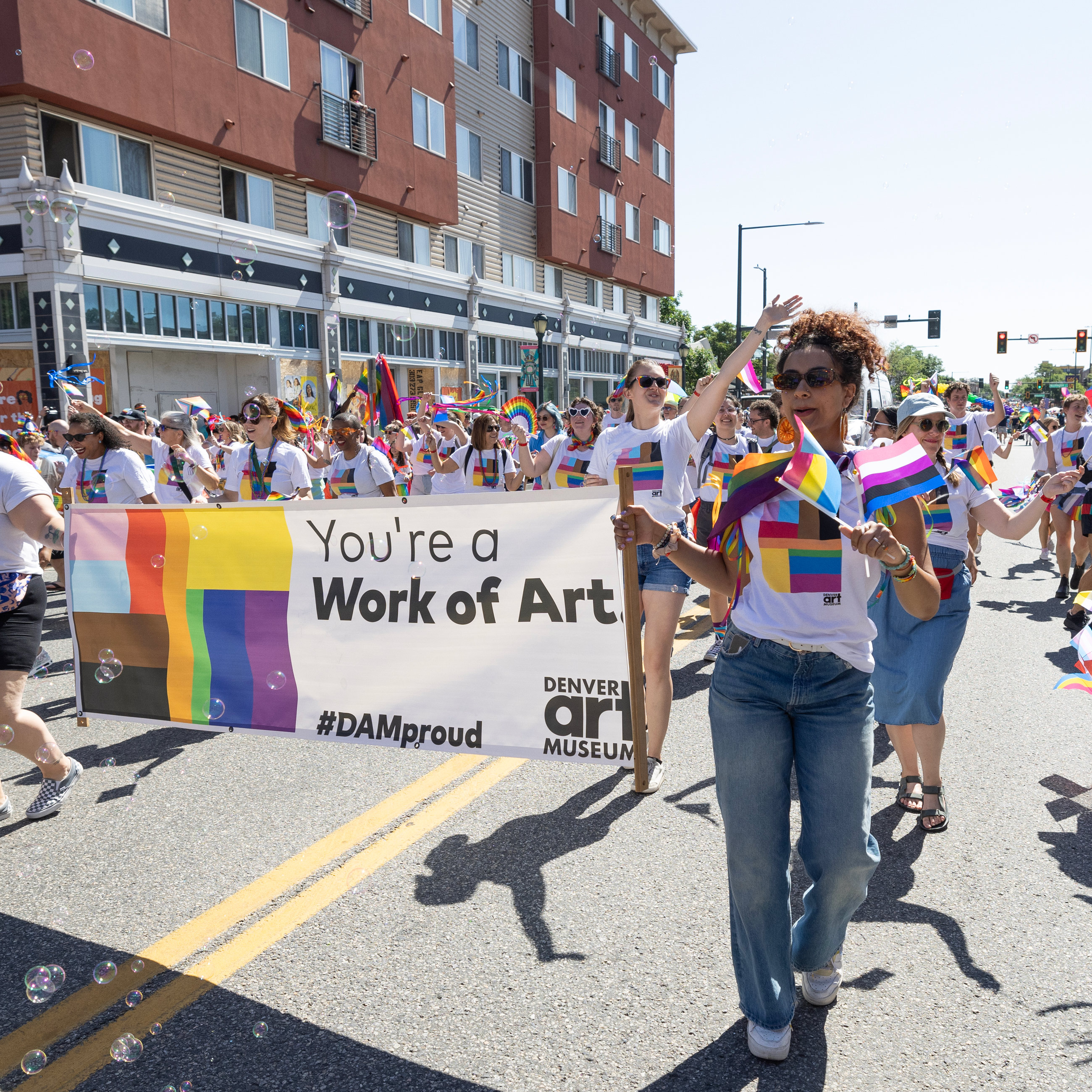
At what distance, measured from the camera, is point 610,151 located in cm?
3859

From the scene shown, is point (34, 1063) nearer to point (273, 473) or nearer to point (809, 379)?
point (809, 379)

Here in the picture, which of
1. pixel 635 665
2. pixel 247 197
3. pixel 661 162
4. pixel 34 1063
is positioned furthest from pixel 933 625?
pixel 661 162

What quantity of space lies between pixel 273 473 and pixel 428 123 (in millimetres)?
23013

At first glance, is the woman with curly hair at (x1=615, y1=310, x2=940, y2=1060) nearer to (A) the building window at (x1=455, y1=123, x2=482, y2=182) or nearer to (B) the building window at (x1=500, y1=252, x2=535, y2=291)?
(A) the building window at (x1=455, y1=123, x2=482, y2=182)

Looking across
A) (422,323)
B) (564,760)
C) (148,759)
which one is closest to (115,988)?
(564,760)

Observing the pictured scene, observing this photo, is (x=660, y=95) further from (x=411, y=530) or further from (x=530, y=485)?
(x=411, y=530)

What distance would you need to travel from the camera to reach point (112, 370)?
18.0 meters

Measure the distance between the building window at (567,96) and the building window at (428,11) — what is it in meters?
8.46

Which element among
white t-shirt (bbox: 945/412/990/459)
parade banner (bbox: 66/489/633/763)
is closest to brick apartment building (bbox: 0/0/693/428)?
parade banner (bbox: 66/489/633/763)

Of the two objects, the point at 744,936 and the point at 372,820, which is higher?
the point at 744,936

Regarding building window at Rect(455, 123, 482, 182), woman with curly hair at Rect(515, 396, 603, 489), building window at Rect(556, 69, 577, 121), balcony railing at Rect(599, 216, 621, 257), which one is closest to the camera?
woman with curly hair at Rect(515, 396, 603, 489)

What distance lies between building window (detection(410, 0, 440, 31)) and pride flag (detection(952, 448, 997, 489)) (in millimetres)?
26102

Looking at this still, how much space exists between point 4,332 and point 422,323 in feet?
40.8

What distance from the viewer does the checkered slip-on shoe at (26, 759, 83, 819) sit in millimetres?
4270
